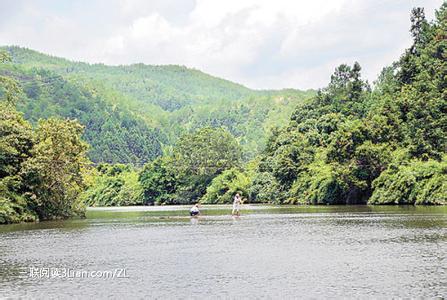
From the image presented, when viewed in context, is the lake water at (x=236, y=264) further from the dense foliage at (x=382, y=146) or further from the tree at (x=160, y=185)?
the tree at (x=160, y=185)

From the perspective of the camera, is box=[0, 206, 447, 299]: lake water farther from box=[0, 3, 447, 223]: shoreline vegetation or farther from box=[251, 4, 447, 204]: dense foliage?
box=[251, 4, 447, 204]: dense foliage

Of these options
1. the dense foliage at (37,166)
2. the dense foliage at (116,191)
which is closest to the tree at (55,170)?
the dense foliage at (37,166)

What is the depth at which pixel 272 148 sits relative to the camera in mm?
126062

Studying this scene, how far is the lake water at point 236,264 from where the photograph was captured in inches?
796

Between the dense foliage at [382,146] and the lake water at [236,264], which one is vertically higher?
the dense foliage at [382,146]

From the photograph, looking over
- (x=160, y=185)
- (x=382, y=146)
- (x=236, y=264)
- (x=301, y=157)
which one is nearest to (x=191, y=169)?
(x=160, y=185)

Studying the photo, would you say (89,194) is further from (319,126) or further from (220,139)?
(319,126)

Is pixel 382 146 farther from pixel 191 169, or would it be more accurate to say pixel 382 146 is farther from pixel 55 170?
pixel 191 169

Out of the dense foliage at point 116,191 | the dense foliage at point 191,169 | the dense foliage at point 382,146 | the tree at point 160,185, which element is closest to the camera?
the dense foliage at point 382,146

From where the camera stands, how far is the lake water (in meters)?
20.2

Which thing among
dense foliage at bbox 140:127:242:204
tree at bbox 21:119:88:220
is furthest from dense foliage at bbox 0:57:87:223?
dense foliage at bbox 140:127:242:204

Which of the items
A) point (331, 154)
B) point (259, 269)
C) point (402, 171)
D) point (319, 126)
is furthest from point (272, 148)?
point (259, 269)

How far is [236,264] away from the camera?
25844mm

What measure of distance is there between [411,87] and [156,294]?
268 feet
